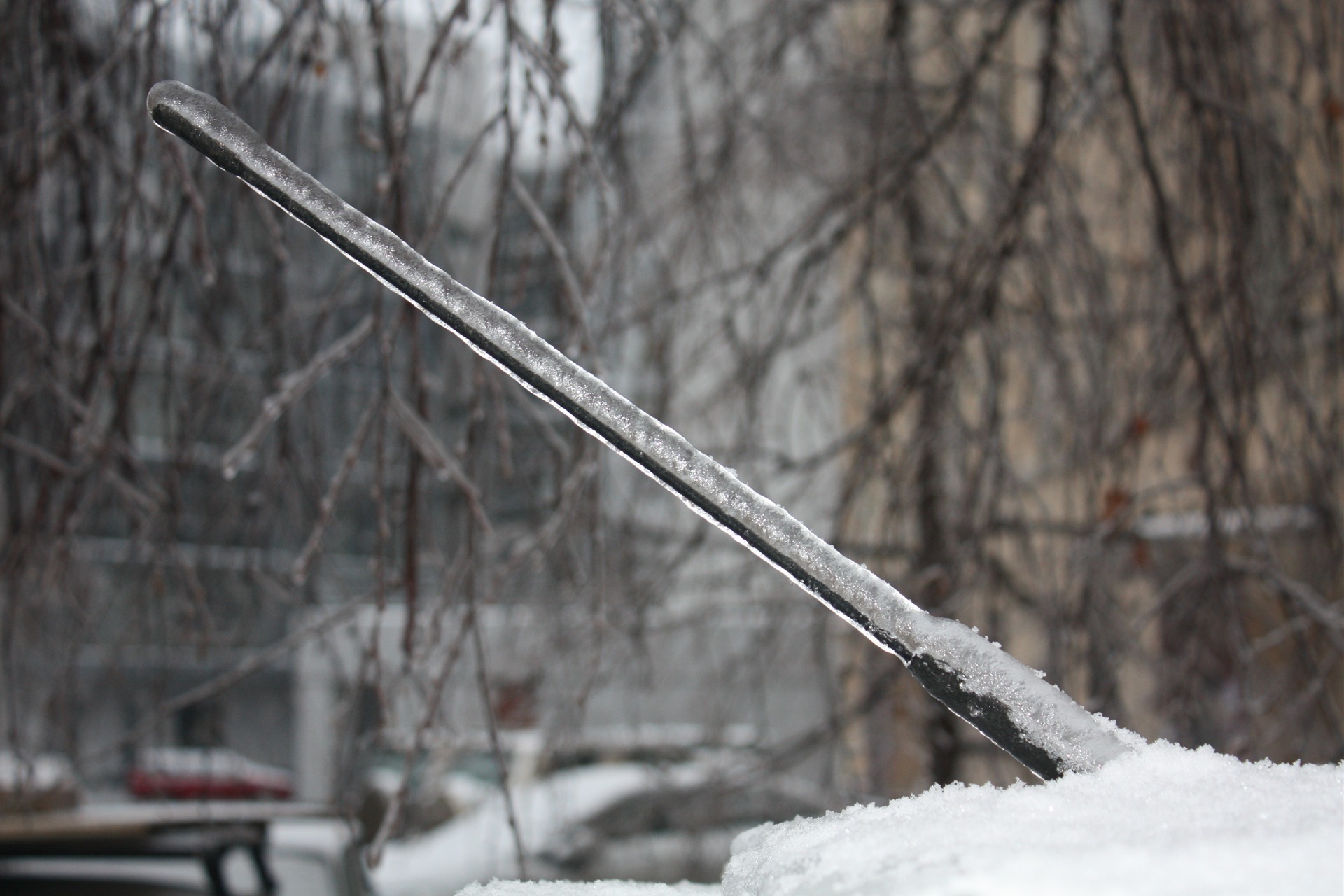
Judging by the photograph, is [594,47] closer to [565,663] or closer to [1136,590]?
[565,663]

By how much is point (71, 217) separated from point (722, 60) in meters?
1.65

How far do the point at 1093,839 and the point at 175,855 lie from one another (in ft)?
8.31

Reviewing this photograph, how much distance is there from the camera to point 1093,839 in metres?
0.57

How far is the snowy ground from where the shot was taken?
51 cm

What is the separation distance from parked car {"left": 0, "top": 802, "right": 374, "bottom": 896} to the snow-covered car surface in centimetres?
38

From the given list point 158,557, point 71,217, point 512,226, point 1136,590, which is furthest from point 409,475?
point 1136,590

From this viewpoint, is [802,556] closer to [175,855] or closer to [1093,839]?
[1093,839]

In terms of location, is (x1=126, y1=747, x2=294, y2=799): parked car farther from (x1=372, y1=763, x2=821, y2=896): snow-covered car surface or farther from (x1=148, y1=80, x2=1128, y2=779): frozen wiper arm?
(x1=148, y1=80, x2=1128, y2=779): frozen wiper arm

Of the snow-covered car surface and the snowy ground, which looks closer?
the snowy ground

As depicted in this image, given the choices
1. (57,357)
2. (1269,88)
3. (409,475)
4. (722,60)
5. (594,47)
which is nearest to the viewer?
(409,475)

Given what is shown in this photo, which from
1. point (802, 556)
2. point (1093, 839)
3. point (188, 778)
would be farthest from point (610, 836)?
point (1093, 839)

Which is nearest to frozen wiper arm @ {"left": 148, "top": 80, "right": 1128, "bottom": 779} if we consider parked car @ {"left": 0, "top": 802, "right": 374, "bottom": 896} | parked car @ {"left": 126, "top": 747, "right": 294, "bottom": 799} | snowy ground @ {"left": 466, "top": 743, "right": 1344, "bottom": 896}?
snowy ground @ {"left": 466, "top": 743, "right": 1344, "bottom": 896}

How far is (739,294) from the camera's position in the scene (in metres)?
3.49

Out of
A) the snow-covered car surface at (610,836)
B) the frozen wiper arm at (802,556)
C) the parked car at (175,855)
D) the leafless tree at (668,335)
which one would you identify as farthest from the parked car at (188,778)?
the frozen wiper arm at (802,556)
